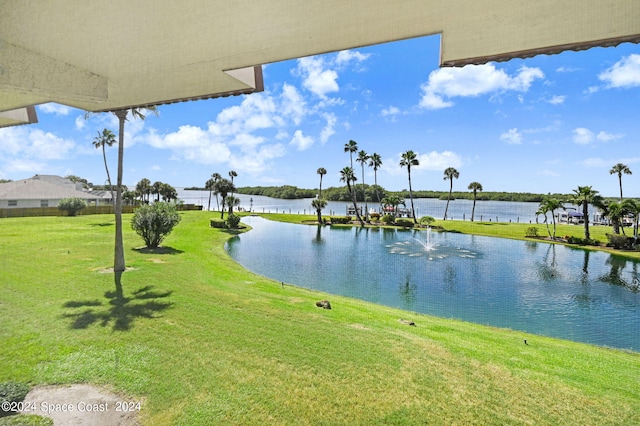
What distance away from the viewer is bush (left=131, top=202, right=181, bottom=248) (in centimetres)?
2348

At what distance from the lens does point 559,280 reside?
22562 millimetres

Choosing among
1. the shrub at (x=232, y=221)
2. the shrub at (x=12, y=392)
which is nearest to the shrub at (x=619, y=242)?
the shrub at (x=232, y=221)

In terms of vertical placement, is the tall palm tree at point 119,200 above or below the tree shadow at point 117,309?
above

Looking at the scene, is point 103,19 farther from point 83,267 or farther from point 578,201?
point 578,201

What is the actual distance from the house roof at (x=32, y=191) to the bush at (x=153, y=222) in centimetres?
3936

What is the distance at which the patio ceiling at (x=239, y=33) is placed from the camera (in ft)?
6.58

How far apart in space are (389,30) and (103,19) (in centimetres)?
219

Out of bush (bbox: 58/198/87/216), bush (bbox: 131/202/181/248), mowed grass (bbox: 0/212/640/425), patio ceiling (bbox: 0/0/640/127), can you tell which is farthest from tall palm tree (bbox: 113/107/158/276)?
bush (bbox: 58/198/87/216)

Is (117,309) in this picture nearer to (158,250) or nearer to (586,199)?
(158,250)

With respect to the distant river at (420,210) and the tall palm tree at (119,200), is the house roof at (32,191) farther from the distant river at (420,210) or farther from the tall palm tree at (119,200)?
the tall palm tree at (119,200)

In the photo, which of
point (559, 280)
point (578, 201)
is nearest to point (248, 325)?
point (559, 280)

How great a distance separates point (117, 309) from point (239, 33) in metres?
11.5

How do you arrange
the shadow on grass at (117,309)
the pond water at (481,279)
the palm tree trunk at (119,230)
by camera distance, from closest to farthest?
the shadow on grass at (117,309)
the pond water at (481,279)
the palm tree trunk at (119,230)

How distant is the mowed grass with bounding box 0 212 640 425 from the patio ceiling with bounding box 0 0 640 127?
18.6 feet
